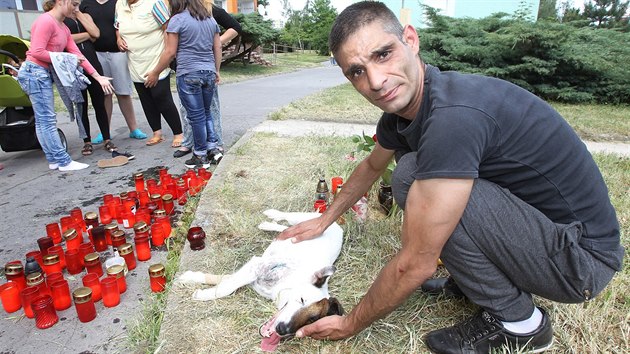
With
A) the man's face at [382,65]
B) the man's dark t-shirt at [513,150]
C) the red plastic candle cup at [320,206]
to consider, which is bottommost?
the red plastic candle cup at [320,206]

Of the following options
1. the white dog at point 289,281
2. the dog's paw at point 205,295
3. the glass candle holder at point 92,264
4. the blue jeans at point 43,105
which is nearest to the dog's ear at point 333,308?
the white dog at point 289,281

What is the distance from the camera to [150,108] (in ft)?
15.4

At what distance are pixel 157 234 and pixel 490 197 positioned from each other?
2.15 meters

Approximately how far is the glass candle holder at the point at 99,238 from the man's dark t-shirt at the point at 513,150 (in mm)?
2110

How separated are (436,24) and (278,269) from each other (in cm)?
913

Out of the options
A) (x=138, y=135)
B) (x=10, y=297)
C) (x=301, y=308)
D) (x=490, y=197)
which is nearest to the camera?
(x=490, y=197)

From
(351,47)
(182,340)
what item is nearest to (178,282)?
(182,340)

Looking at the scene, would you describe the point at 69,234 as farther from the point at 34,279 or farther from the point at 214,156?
the point at 214,156

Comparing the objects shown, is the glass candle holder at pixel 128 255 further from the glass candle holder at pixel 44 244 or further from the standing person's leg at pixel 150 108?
the standing person's leg at pixel 150 108

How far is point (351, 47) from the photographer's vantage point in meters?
1.43

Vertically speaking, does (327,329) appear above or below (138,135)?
below

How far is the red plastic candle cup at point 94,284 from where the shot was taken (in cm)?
209

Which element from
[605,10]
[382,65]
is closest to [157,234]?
[382,65]

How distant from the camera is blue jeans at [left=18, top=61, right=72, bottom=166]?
12.5 ft
